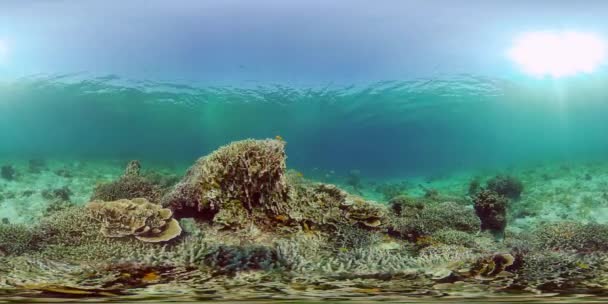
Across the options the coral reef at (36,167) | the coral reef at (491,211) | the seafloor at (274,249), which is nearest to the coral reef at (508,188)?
the coral reef at (491,211)

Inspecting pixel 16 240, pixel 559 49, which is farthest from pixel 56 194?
pixel 559 49

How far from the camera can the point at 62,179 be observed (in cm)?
1506

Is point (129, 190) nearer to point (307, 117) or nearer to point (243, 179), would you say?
point (243, 179)

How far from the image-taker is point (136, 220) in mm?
6789

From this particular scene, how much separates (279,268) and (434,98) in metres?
38.0

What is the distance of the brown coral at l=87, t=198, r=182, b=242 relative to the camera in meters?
6.69

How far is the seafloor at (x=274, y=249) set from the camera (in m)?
5.97

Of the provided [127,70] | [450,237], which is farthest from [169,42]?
[450,237]

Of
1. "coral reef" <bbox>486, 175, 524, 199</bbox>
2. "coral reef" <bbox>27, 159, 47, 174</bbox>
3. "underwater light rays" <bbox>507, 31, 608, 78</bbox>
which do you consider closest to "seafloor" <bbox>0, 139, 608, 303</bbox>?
"coral reef" <bbox>486, 175, 524, 199</bbox>

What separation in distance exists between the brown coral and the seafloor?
0.06 feet

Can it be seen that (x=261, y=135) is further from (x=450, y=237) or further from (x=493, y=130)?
(x=450, y=237)

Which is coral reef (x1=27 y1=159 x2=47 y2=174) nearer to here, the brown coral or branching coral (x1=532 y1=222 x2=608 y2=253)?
the brown coral

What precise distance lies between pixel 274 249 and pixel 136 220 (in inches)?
85.6

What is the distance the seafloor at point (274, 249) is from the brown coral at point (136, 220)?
0.7 inches
